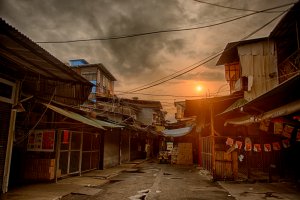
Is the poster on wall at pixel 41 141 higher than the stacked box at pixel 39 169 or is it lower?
higher

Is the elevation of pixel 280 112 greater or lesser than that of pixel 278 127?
greater

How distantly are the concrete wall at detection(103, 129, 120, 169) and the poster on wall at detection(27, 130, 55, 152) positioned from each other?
790 centimetres

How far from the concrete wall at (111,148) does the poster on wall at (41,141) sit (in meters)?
7.90

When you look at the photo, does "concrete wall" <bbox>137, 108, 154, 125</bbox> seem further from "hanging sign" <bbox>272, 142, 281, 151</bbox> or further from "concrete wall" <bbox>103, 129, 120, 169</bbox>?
"hanging sign" <bbox>272, 142, 281, 151</bbox>

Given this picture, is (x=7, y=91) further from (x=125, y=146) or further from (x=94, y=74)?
(x=94, y=74)

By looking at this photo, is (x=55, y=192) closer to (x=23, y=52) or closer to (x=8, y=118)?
(x=8, y=118)

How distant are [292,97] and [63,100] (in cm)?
1254

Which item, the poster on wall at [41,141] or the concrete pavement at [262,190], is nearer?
the concrete pavement at [262,190]

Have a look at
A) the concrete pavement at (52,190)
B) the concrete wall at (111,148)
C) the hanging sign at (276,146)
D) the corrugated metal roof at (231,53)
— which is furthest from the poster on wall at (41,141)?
the corrugated metal roof at (231,53)

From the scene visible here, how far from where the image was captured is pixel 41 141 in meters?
13.2

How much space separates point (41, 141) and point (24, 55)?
554 cm

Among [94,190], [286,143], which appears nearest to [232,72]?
[286,143]

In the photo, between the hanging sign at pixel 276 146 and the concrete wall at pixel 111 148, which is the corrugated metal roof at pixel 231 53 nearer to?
the hanging sign at pixel 276 146

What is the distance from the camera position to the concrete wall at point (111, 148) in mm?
21094
